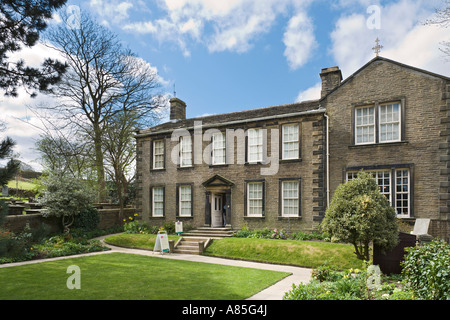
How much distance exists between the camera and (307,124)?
1823 centimetres

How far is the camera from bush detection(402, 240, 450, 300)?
5.80m

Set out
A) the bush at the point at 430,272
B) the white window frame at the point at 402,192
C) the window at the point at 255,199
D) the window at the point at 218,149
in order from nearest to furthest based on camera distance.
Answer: the bush at the point at 430,272 → the white window frame at the point at 402,192 → the window at the point at 255,199 → the window at the point at 218,149

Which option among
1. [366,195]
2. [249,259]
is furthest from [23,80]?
[249,259]

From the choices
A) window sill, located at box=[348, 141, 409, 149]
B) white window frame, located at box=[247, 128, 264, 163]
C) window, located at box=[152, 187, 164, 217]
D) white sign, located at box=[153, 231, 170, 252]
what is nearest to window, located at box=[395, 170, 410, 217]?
window sill, located at box=[348, 141, 409, 149]

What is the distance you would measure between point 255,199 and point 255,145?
3.45 meters

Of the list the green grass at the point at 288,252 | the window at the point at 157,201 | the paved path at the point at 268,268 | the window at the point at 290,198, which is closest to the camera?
the paved path at the point at 268,268

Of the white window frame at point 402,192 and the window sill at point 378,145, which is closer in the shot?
the white window frame at point 402,192

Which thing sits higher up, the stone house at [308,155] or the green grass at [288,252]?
the stone house at [308,155]

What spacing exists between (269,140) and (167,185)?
834 cm

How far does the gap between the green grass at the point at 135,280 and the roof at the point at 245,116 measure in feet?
33.3

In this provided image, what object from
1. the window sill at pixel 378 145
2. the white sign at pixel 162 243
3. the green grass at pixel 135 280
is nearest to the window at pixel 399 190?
the window sill at pixel 378 145

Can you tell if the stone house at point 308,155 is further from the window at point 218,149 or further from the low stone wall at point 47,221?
the low stone wall at point 47,221

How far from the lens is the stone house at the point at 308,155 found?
15.3m

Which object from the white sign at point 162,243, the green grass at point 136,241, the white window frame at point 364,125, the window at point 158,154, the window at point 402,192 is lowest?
the green grass at point 136,241
